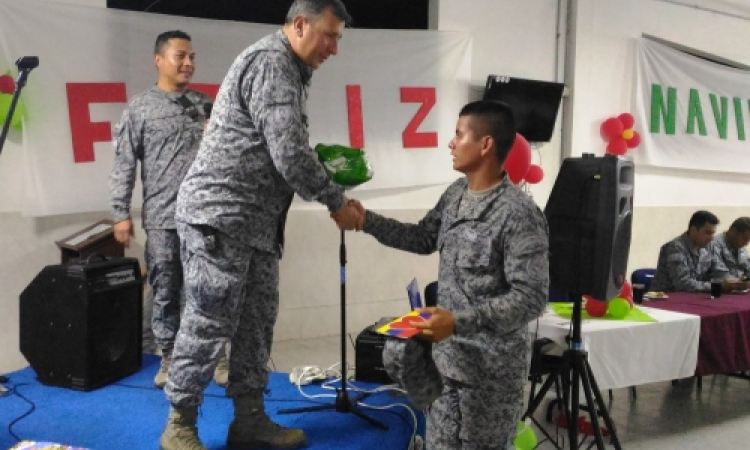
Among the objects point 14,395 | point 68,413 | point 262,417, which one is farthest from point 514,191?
point 14,395

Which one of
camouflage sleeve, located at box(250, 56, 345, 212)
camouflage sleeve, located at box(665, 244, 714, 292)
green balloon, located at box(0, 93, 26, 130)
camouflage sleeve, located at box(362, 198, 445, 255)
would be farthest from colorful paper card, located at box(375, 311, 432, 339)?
camouflage sleeve, located at box(665, 244, 714, 292)

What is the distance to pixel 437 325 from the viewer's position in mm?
1550

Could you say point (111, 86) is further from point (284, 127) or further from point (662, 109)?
point (662, 109)

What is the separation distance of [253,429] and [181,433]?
0.87 feet

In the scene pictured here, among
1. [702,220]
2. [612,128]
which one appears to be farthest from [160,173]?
[612,128]

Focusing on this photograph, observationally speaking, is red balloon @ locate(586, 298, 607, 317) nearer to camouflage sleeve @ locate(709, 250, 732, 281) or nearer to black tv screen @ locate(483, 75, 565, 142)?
camouflage sleeve @ locate(709, 250, 732, 281)

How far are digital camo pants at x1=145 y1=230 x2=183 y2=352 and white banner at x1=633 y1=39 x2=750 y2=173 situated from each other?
15.8 feet

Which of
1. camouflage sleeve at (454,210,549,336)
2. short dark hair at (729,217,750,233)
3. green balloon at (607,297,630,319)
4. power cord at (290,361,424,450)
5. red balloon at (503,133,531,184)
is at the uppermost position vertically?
red balloon at (503,133,531,184)

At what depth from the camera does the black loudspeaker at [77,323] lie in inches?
110

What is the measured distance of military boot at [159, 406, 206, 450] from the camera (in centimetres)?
204

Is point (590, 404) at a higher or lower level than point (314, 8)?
lower

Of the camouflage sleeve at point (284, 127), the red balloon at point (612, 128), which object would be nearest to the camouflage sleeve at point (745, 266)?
the red balloon at point (612, 128)

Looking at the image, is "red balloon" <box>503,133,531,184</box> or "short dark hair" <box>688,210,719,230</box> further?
"short dark hair" <box>688,210,719,230</box>

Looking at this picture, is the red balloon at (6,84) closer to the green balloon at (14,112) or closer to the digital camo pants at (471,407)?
the green balloon at (14,112)
